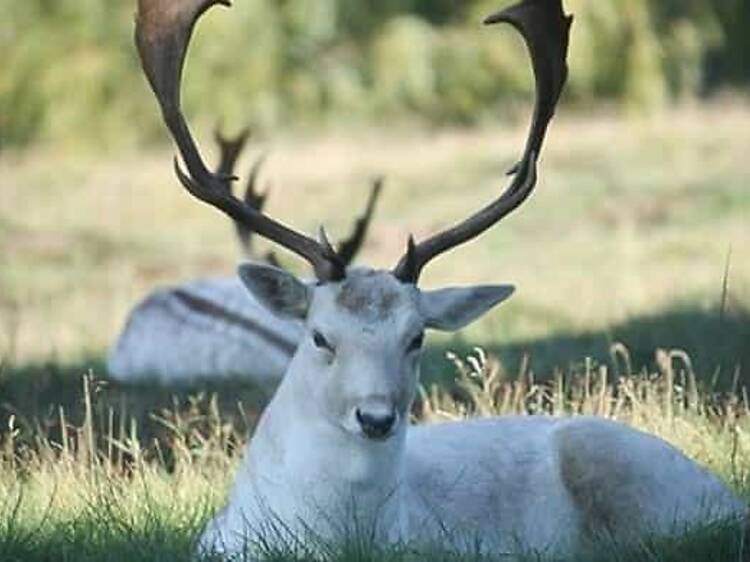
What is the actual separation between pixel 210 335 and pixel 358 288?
6.49 m

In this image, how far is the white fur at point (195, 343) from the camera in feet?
43.9

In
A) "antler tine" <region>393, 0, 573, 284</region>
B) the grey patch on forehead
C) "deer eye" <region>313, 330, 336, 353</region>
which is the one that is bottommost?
"deer eye" <region>313, 330, 336, 353</region>

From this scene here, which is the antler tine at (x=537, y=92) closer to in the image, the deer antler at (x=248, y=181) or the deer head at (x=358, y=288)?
the deer head at (x=358, y=288)

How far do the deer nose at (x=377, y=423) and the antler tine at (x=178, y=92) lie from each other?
67 centimetres

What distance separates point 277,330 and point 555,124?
1828 cm

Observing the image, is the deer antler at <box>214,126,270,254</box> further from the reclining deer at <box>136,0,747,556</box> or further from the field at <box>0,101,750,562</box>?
the reclining deer at <box>136,0,747,556</box>

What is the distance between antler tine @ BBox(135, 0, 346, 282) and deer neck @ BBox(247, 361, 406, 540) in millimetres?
496

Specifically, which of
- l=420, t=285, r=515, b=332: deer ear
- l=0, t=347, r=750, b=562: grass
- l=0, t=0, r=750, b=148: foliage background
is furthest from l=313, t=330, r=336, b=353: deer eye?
l=0, t=0, r=750, b=148: foliage background

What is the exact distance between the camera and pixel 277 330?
13.6m

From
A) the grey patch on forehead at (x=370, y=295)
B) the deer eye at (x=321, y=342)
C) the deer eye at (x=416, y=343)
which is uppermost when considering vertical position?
the grey patch on forehead at (x=370, y=295)

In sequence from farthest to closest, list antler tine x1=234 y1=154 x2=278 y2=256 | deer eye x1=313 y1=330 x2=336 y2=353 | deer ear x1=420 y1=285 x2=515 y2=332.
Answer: antler tine x1=234 y1=154 x2=278 y2=256
deer ear x1=420 y1=285 x2=515 y2=332
deer eye x1=313 y1=330 x2=336 y2=353

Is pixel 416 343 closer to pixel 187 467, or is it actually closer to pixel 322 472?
pixel 322 472

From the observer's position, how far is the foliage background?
1350 inches

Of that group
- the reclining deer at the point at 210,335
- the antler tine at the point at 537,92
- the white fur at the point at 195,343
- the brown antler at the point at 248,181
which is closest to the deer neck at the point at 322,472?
the antler tine at the point at 537,92
